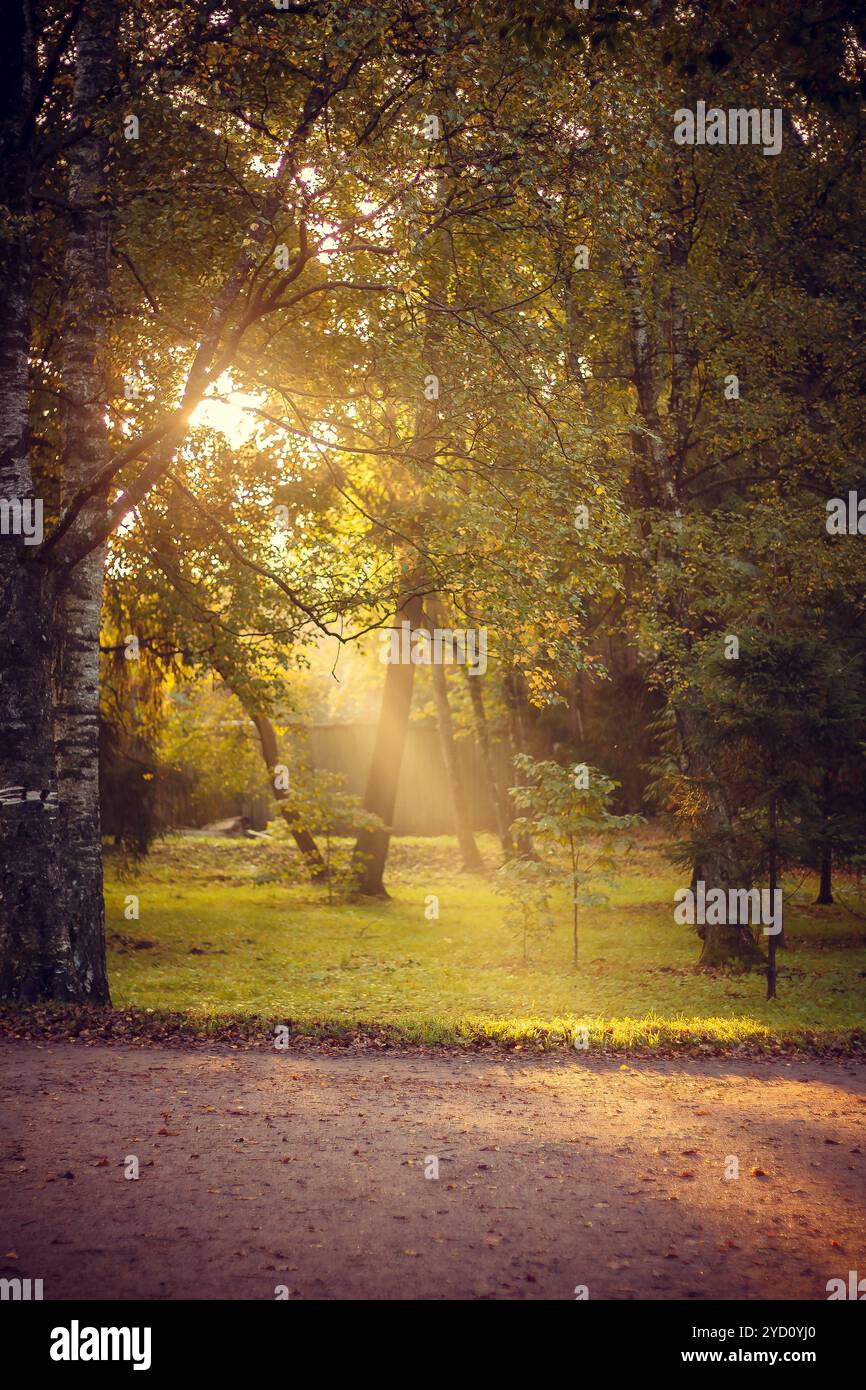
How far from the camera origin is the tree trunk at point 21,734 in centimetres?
996

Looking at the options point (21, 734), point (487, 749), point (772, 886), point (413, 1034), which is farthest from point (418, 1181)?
point (487, 749)

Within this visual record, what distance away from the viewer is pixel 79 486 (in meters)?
10.7

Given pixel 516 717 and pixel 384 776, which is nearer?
pixel 384 776

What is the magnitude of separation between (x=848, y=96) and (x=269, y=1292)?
879cm

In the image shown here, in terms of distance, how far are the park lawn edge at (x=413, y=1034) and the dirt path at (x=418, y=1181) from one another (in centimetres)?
85

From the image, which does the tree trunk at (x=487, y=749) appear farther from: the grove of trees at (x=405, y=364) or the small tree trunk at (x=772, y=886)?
the small tree trunk at (x=772, y=886)

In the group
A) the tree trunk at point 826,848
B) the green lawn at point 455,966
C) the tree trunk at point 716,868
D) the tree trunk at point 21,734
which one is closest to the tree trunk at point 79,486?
the tree trunk at point 21,734

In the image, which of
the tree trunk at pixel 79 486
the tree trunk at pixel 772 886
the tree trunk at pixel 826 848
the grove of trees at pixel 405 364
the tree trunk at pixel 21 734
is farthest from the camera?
the tree trunk at pixel 826 848

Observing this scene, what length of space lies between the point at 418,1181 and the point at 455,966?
31.4ft

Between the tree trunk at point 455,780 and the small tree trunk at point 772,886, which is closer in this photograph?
the small tree trunk at point 772,886

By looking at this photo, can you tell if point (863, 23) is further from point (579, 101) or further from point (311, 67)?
point (311, 67)

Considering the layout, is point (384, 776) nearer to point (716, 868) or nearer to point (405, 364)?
point (716, 868)

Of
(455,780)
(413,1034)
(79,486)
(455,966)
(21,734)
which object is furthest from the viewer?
(455,780)
